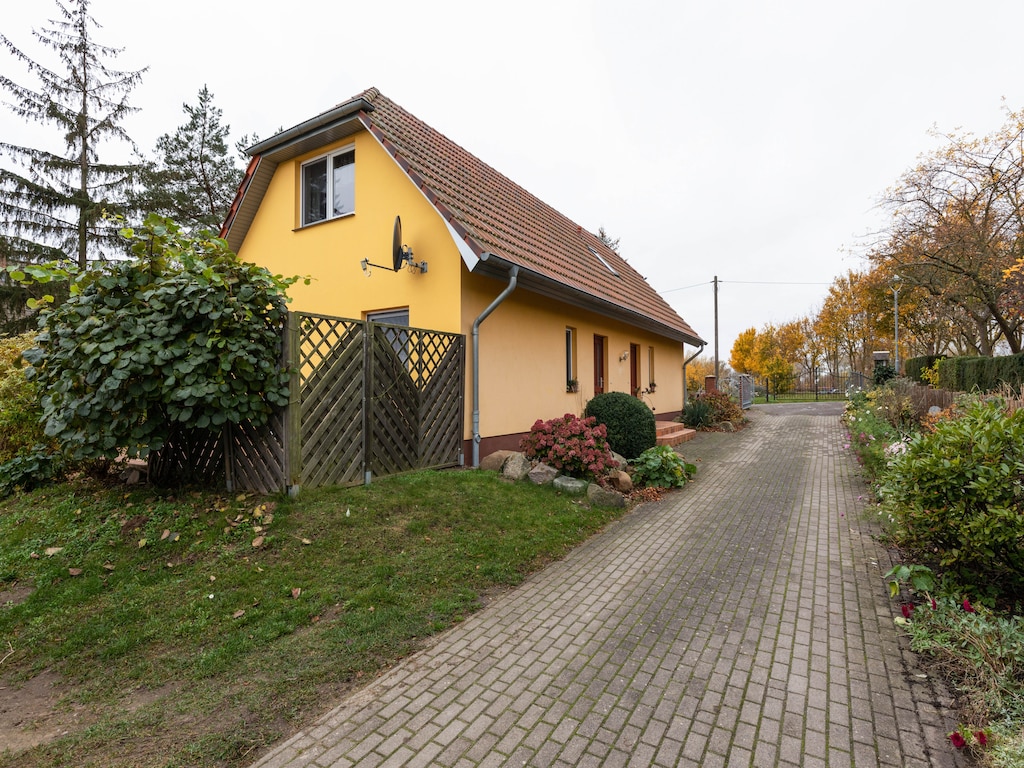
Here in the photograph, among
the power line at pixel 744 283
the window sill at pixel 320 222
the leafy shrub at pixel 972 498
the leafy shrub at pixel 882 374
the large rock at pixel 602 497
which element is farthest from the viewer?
the power line at pixel 744 283

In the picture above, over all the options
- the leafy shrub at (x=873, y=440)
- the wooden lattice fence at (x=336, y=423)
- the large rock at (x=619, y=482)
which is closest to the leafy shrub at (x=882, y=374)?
the leafy shrub at (x=873, y=440)

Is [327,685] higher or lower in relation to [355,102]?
lower

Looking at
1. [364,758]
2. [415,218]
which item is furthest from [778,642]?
[415,218]

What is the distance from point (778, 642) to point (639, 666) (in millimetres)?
1049

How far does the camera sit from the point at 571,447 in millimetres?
7000

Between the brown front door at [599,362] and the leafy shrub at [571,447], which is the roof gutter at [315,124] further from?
the brown front door at [599,362]

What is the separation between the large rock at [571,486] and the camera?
6.52 metres

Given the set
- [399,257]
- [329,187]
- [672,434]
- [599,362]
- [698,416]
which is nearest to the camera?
[399,257]

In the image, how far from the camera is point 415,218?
7461 millimetres

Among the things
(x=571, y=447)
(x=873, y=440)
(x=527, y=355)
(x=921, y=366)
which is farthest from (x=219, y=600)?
(x=921, y=366)

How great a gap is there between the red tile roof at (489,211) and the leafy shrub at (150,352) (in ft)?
10.4

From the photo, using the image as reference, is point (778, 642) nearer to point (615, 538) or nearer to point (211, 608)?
point (615, 538)

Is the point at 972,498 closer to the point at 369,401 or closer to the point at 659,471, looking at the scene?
the point at 659,471

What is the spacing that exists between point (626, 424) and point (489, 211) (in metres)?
4.62
